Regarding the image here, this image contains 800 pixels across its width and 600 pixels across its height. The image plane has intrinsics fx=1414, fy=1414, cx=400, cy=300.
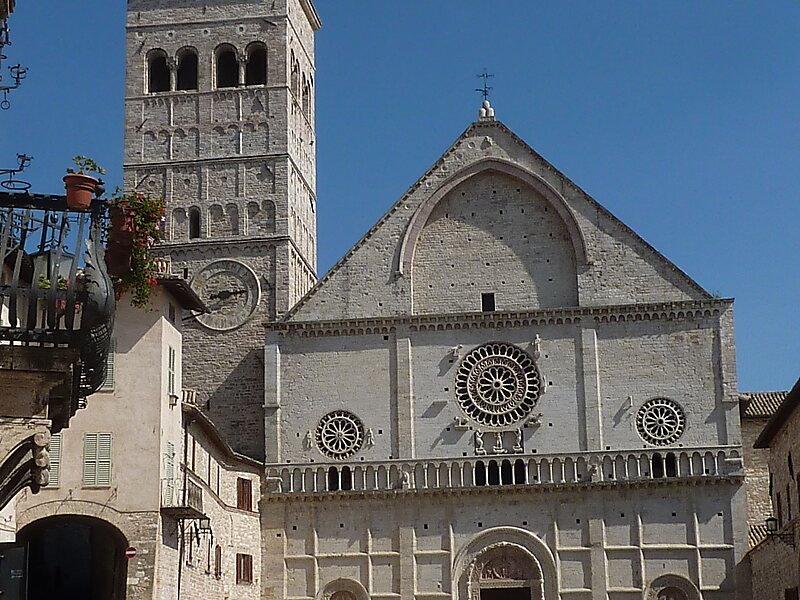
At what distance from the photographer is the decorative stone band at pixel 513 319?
144ft

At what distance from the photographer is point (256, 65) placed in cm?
4994

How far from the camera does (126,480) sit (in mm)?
32500

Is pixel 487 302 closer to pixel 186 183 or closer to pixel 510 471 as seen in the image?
pixel 510 471

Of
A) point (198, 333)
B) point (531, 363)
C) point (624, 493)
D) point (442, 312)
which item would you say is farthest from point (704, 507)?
point (198, 333)

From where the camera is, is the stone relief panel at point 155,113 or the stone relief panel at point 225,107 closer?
the stone relief panel at point 225,107

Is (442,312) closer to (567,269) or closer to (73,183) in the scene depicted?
(567,269)

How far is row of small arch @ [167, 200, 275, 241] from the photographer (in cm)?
4784

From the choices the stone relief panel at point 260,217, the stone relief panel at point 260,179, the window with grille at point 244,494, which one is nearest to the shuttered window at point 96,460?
the window with grille at point 244,494

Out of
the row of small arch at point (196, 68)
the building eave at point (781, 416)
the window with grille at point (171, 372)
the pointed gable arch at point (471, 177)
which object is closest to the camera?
the building eave at point (781, 416)

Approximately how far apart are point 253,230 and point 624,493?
15244 mm

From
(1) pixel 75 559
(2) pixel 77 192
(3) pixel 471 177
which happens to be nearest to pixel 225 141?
(3) pixel 471 177

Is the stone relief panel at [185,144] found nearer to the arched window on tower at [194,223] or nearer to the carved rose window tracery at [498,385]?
the arched window on tower at [194,223]

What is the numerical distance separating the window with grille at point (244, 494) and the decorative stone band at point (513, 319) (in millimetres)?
5250

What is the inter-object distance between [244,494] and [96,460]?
1051 cm
